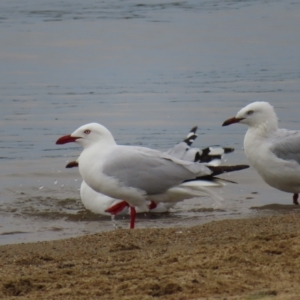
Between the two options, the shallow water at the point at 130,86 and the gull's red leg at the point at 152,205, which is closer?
the gull's red leg at the point at 152,205

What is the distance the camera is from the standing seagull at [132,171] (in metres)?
9.16

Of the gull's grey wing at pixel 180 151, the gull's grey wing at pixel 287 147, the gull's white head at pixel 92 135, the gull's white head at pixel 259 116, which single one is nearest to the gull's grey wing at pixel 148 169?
the gull's white head at pixel 92 135

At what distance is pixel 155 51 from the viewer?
2605cm

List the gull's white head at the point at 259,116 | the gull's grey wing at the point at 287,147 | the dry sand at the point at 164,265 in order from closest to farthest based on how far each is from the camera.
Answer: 1. the dry sand at the point at 164,265
2. the gull's grey wing at the point at 287,147
3. the gull's white head at the point at 259,116

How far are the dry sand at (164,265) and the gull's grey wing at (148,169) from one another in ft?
4.89

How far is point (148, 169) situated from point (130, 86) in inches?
434

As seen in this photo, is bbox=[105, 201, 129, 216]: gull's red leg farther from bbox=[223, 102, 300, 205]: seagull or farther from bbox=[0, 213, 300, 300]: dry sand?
bbox=[0, 213, 300, 300]: dry sand

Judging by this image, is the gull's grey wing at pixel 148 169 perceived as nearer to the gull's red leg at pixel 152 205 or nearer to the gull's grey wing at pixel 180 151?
the gull's red leg at pixel 152 205

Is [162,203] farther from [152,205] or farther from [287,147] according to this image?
[287,147]

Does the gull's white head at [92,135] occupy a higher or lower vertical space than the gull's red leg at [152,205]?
higher

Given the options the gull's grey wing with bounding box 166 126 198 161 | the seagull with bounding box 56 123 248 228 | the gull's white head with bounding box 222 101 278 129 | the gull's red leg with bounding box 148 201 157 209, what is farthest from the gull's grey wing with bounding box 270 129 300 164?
the gull's red leg with bounding box 148 201 157 209

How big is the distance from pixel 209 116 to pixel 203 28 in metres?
14.2

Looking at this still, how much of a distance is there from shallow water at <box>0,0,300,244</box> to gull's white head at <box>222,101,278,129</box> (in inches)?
39.3

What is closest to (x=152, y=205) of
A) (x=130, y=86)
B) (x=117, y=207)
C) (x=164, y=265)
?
(x=117, y=207)
